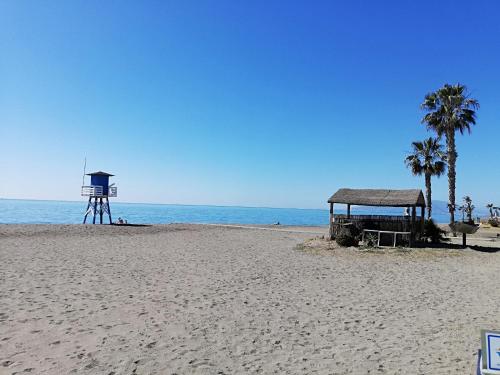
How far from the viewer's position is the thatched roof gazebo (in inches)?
878

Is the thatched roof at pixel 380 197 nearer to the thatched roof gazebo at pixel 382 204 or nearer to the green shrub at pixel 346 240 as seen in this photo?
the thatched roof gazebo at pixel 382 204

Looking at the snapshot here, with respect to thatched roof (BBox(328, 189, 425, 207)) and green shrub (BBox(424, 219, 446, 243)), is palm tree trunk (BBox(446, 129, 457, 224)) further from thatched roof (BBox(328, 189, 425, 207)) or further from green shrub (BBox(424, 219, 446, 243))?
thatched roof (BBox(328, 189, 425, 207))

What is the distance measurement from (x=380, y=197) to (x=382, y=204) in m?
0.91

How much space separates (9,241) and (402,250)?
21666mm

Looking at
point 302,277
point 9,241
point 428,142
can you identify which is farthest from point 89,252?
point 428,142

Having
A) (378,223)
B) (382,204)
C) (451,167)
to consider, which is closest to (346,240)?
(378,223)

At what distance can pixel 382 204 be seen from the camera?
74.8ft

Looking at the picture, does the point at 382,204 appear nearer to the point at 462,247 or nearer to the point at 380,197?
the point at 380,197

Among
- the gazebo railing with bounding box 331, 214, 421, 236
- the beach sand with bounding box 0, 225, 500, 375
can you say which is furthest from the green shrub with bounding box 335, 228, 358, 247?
the beach sand with bounding box 0, 225, 500, 375

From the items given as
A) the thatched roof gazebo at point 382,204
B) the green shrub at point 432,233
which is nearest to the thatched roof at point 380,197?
the thatched roof gazebo at point 382,204

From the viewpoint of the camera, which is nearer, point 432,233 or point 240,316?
point 240,316

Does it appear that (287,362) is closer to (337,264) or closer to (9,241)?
(337,264)

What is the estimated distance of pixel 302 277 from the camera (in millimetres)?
12875

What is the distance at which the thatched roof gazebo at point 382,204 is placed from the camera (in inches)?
878
